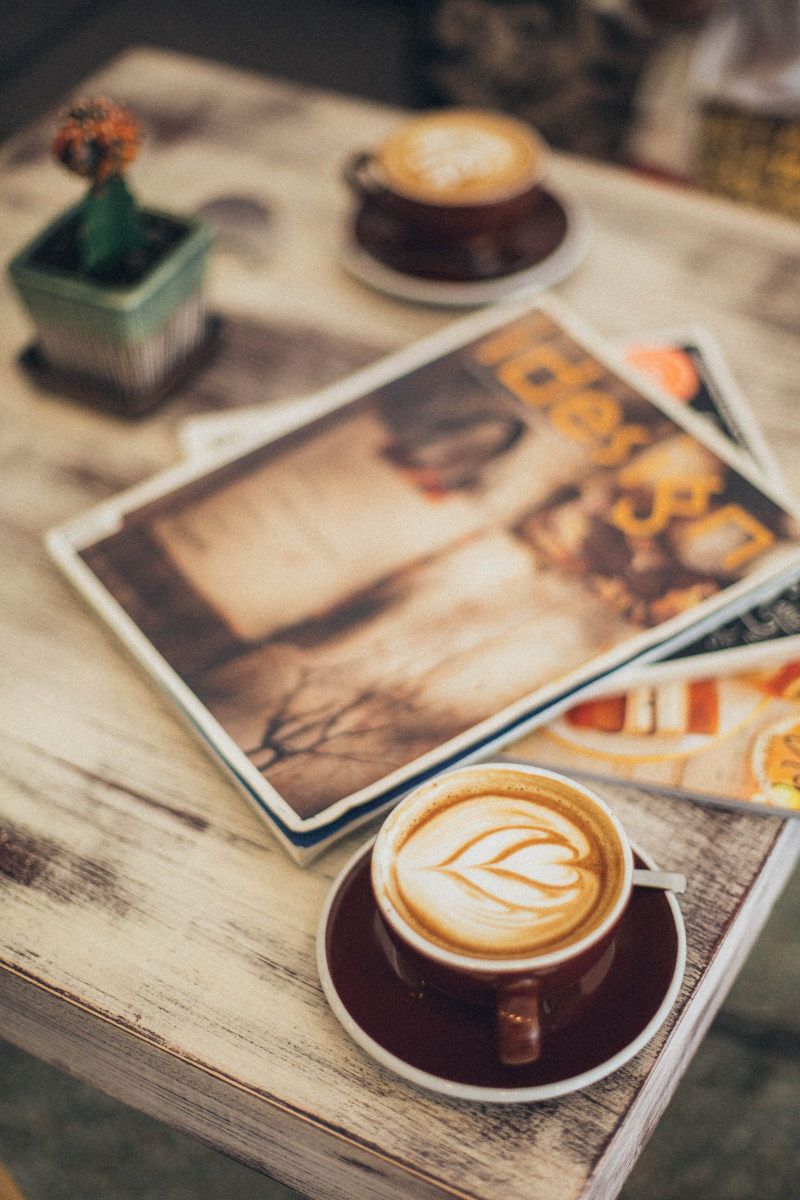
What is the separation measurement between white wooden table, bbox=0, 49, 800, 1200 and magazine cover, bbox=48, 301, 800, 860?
4cm

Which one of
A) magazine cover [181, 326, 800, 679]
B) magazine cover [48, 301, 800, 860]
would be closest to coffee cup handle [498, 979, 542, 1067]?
magazine cover [48, 301, 800, 860]

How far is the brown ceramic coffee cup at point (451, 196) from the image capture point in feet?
2.66

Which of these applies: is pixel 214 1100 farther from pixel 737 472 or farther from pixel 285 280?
pixel 285 280

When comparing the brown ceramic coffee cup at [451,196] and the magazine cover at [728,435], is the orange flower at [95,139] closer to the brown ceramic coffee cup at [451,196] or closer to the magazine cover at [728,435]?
the brown ceramic coffee cup at [451,196]

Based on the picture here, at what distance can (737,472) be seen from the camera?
2.17 ft

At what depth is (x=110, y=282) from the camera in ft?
2.29

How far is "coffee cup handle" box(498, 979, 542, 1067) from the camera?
39 cm

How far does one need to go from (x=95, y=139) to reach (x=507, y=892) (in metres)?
0.56

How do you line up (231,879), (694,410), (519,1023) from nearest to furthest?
(519,1023), (231,879), (694,410)

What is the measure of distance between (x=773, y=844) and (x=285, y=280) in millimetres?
641

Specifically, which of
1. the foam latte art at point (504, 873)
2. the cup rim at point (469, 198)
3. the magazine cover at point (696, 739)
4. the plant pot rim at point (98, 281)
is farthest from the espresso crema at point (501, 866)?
the cup rim at point (469, 198)

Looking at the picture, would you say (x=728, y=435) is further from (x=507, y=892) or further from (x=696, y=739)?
(x=507, y=892)

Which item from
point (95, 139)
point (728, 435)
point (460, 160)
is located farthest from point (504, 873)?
point (460, 160)

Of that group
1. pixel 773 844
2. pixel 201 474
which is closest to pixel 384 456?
pixel 201 474
